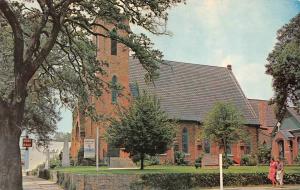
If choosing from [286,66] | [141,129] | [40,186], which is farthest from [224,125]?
[40,186]

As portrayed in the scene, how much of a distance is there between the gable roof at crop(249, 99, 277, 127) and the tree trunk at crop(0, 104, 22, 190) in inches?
2537

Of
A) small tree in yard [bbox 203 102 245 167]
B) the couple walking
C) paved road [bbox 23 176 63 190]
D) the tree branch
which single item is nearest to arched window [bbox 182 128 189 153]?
small tree in yard [bbox 203 102 245 167]

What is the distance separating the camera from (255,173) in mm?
32938

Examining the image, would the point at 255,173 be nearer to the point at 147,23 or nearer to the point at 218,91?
the point at 147,23

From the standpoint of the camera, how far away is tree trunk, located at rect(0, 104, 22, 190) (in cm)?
1780

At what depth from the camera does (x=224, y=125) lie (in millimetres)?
51656

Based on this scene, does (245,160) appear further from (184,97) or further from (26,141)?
(26,141)

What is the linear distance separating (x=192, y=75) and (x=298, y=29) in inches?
1562

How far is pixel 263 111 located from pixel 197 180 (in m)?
53.6

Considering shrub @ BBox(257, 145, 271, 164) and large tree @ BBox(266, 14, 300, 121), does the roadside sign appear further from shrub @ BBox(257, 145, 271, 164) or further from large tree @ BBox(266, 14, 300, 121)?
shrub @ BBox(257, 145, 271, 164)

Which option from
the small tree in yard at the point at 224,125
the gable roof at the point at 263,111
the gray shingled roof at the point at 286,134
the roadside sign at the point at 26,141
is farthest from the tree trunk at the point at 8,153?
the gable roof at the point at 263,111

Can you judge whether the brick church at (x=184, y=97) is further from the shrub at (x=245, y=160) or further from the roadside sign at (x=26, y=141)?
the roadside sign at (x=26, y=141)

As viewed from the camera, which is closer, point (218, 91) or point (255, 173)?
point (255, 173)

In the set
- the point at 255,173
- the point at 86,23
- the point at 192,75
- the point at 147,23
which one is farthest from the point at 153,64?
the point at 192,75
